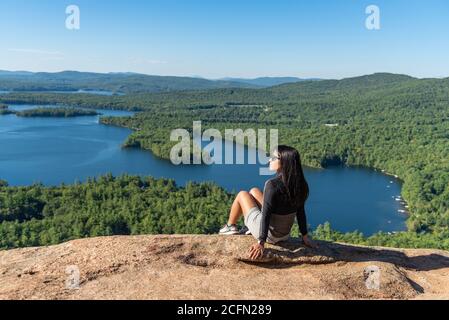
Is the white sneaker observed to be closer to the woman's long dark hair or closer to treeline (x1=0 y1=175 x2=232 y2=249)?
the woman's long dark hair

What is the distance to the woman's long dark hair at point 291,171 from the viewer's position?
4.12 m

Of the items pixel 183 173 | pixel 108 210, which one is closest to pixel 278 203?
pixel 108 210

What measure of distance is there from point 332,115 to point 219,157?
142 feet

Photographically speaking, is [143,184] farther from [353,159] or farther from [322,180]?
[353,159]

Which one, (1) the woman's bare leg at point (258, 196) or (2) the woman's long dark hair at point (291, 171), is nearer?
(2) the woman's long dark hair at point (291, 171)

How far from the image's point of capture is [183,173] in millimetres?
46094

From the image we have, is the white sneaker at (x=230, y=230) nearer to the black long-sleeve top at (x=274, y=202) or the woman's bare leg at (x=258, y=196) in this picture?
the woman's bare leg at (x=258, y=196)

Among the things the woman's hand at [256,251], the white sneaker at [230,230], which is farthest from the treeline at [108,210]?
the woman's hand at [256,251]

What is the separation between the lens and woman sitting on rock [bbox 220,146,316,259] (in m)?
4.14

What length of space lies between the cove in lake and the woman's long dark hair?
23.4m

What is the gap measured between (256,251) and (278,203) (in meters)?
0.52

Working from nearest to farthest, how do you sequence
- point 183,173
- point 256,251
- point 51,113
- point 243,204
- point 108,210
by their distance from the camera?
point 256,251
point 243,204
point 108,210
point 183,173
point 51,113

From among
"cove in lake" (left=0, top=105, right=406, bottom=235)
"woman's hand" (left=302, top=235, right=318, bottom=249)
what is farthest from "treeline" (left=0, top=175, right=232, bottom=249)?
"woman's hand" (left=302, top=235, right=318, bottom=249)

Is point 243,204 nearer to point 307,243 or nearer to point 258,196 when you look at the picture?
point 258,196
